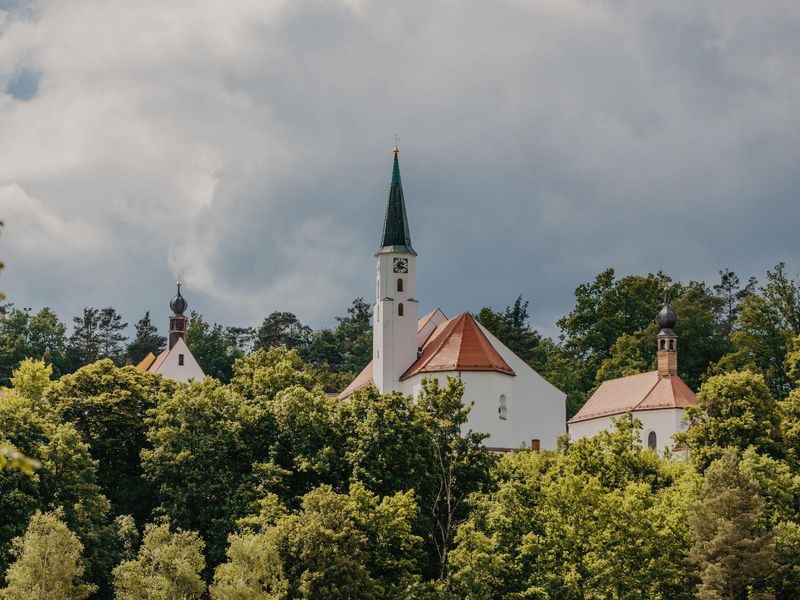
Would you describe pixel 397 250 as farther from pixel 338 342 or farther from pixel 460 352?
pixel 338 342

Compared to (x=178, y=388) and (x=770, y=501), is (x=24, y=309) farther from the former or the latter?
(x=770, y=501)

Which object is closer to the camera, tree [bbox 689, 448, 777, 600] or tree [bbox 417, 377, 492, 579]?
tree [bbox 689, 448, 777, 600]

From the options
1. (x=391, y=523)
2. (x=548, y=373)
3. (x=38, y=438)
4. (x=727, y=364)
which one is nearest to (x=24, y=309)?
(x=548, y=373)

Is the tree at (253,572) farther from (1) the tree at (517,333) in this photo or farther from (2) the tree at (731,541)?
(1) the tree at (517,333)

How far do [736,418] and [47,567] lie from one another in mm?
27521

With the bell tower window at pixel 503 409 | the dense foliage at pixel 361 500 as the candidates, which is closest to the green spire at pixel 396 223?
the bell tower window at pixel 503 409

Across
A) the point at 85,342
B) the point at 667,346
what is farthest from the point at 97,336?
the point at 667,346

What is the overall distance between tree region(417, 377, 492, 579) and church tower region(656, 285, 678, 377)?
2984cm

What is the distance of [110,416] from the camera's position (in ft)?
173

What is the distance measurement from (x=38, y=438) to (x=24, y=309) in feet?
265

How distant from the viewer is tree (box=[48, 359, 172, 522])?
51.7 m

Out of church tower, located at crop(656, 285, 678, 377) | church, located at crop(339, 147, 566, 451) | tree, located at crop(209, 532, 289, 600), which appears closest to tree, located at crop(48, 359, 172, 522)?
tree, located at crop(209, 532, 289, 600)

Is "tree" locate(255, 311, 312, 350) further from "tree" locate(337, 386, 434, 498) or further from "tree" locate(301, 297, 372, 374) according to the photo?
"tree" locate(337, 386, 434, 498)

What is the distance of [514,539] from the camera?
4328cm
